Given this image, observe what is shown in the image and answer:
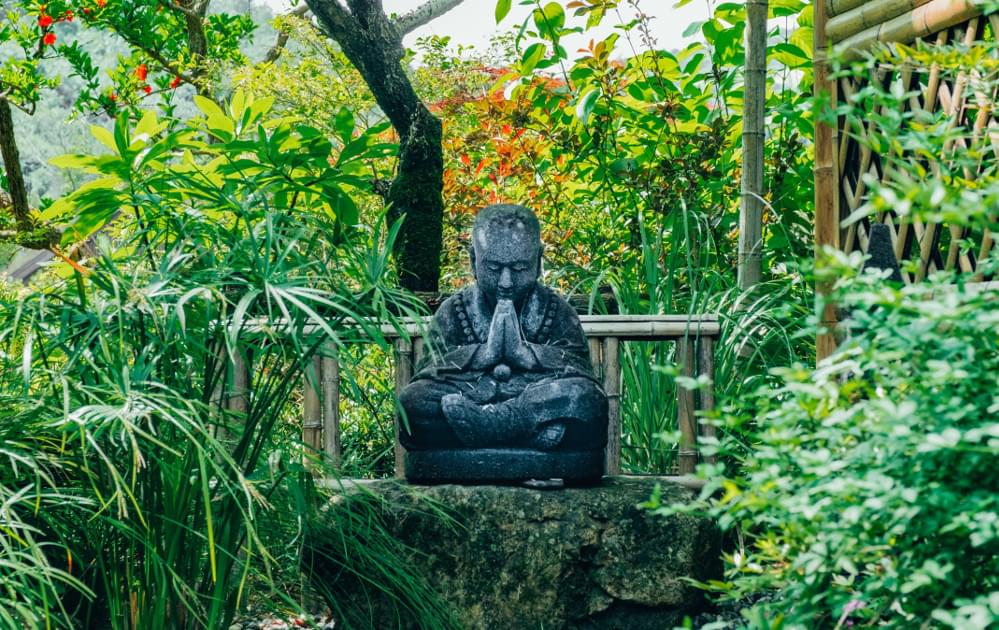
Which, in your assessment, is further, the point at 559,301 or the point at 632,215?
the point at 632,215

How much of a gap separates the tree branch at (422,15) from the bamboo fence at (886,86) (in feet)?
17.6

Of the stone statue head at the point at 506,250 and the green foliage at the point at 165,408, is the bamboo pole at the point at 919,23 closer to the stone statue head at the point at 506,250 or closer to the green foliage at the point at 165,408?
the stone statue head at the point at 506,250

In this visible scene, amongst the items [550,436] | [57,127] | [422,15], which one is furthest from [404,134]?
[57,127]

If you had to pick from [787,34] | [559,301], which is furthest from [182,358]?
[787,34]

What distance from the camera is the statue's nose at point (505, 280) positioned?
4.32m

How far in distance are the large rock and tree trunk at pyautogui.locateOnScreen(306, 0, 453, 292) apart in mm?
1920

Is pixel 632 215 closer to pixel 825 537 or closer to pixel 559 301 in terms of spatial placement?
pixel 559 301

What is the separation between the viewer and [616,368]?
185 inches

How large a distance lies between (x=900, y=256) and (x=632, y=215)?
8.11ft

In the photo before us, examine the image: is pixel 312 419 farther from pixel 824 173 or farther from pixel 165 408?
pixel 824 173

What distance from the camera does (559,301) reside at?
4.43 meters

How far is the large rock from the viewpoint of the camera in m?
4.02

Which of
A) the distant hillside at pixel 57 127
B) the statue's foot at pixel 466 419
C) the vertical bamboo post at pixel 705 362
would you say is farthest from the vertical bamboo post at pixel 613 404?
the distant hillside at pixel 57 127

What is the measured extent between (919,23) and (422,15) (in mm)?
6044
